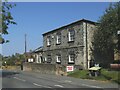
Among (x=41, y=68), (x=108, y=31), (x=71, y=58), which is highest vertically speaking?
(x=108, y=31)

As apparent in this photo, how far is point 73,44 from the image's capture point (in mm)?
41281

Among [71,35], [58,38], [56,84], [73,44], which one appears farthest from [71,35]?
[56,84]

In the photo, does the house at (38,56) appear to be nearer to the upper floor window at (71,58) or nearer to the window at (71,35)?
the upper floor window at (71,58)

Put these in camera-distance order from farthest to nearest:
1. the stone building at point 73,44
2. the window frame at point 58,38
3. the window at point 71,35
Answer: the window frame at point 58,38, the window at point 71,35, the stone building at point 73,44

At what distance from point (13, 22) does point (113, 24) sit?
11.5 metres

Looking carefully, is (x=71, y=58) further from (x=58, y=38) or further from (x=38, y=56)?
(x=38, y=56)

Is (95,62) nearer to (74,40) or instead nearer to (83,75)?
(74,40)

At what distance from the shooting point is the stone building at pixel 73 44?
39.2 meters

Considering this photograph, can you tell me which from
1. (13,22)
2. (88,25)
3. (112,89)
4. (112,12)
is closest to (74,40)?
(88,25)

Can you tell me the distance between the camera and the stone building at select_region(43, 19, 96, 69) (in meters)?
39.2

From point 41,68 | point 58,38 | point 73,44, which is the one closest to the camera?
point 73,44

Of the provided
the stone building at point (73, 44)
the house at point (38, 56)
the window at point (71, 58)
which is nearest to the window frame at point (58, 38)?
the stone building at point (73, 44)

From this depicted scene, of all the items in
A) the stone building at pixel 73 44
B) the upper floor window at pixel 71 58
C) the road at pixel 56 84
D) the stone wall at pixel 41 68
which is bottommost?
the road at pixel 56 84

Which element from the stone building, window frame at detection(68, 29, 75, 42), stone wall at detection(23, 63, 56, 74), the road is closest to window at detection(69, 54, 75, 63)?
the stone building
